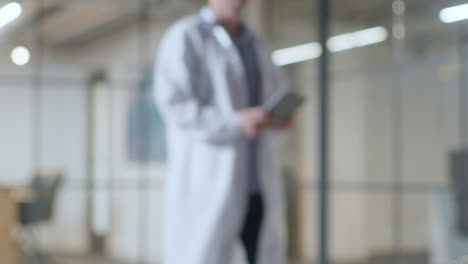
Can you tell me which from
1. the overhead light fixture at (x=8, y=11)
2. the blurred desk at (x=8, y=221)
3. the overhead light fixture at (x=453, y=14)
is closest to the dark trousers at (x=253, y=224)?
the overhead light fixture at (x=8, y=11)

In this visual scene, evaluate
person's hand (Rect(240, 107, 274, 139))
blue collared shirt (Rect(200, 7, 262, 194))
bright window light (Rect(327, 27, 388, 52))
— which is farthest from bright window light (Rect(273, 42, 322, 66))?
person's hand (Rect(240, 107, 274, 139))

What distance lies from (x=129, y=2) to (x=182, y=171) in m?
3.15

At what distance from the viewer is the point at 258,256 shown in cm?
238

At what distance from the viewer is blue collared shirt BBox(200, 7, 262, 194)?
238 cm

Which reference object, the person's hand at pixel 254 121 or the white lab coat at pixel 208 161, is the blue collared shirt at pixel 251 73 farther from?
the person's hand at pixel 254 121

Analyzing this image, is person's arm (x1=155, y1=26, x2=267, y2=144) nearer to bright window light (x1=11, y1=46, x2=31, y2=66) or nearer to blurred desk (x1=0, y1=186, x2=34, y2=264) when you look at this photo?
blurred desk (x1=0, y1=186, x2=34, y2=264)

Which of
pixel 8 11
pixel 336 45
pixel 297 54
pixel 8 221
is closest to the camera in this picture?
pixel 8 11

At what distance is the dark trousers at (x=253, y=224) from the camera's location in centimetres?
237

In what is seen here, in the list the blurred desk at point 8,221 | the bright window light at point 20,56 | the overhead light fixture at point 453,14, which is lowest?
the blurred desk at point 8,221

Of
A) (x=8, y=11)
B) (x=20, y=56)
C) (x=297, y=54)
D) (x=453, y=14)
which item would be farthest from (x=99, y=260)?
(x=8, y=11)

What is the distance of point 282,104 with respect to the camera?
224cm

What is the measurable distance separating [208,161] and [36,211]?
2901 millimetres

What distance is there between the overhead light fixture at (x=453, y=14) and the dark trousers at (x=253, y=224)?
2914 mm

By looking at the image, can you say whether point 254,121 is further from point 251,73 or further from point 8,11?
point 8,11
